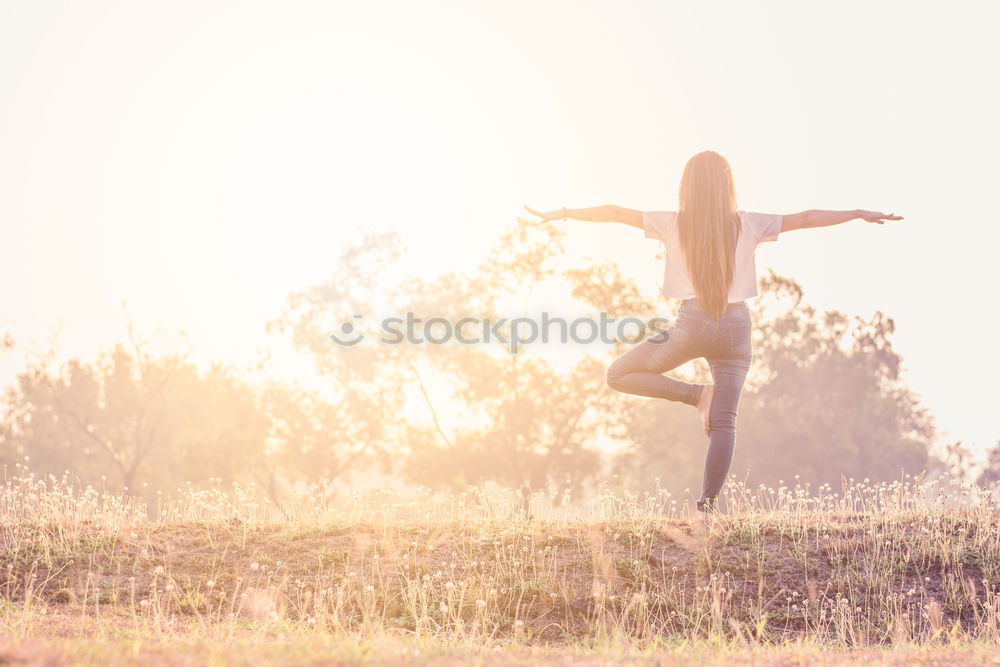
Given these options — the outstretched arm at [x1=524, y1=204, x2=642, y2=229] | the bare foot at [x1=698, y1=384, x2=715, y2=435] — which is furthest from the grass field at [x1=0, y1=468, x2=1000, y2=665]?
the outstretched arm at [x1=524, y1=204, x2=642, y2=229]

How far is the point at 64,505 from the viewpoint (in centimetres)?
767

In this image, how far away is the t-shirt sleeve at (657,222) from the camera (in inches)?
259

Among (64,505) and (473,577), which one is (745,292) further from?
(64,505)

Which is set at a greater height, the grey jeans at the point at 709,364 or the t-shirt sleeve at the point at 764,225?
the t-shirt sleeve at the point at 764,225

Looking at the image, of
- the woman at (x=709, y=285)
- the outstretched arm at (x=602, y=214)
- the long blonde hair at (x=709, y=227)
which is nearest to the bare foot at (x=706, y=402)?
the woman at (x=709, y=285)

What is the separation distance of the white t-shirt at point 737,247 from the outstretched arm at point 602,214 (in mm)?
75

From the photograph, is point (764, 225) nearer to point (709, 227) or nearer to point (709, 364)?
point (709, 227)

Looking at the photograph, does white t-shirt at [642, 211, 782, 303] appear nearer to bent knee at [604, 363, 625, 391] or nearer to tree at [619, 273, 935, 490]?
bent knee at [604, 363, 625, 391]

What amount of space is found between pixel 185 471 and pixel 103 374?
10.1 metres

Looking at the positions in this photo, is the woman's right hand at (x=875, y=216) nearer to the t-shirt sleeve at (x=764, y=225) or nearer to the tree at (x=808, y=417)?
the t-shirt sleeve at (x=764, y=225)

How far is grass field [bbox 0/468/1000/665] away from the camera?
16.9ft

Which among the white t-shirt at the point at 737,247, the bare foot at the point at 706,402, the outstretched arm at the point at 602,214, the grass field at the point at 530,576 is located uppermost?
the outstretched arm at the point at 602,214

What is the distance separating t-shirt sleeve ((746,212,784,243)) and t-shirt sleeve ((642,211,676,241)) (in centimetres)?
56

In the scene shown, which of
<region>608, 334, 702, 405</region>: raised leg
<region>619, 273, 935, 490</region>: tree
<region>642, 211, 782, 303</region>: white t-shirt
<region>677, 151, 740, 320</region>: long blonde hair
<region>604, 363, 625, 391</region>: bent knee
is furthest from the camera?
<region>619, 273, 935, 490</region>: tree
